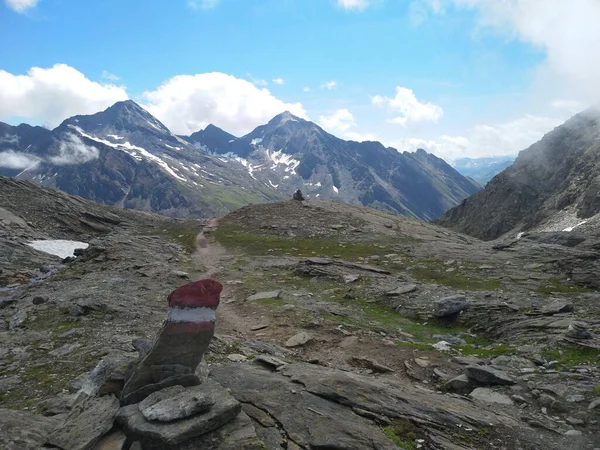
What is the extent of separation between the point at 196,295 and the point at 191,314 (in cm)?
59

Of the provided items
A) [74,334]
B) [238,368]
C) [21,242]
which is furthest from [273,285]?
[21,242]

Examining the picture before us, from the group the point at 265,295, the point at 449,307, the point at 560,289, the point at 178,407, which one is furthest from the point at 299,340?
the point at 560,289

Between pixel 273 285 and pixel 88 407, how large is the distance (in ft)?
80.2

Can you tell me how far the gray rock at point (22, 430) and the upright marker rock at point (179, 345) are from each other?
198 centimetres

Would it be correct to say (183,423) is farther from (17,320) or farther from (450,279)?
(450,279)

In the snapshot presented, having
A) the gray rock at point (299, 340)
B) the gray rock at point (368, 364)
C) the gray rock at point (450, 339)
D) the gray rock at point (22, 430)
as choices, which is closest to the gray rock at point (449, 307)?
the gray rock at point (450, 339)

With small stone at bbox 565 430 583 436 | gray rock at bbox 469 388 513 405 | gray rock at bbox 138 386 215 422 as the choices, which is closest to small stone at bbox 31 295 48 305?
gray rock at bbox 138 386 215 422

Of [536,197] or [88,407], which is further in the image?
[536,197]

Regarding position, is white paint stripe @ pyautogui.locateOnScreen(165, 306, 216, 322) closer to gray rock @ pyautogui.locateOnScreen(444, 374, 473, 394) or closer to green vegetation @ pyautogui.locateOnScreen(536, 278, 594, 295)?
gray rock @ pyautogui.locateOnScreen(444, 374, 473, 394)

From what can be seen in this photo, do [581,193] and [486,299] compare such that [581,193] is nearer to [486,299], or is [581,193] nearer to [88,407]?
[486,299]

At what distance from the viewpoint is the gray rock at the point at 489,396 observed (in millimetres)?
14125

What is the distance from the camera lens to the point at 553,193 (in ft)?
571

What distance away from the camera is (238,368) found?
13914 mm

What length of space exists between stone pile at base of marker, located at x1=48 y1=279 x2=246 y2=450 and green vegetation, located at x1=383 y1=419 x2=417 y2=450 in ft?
13.6
